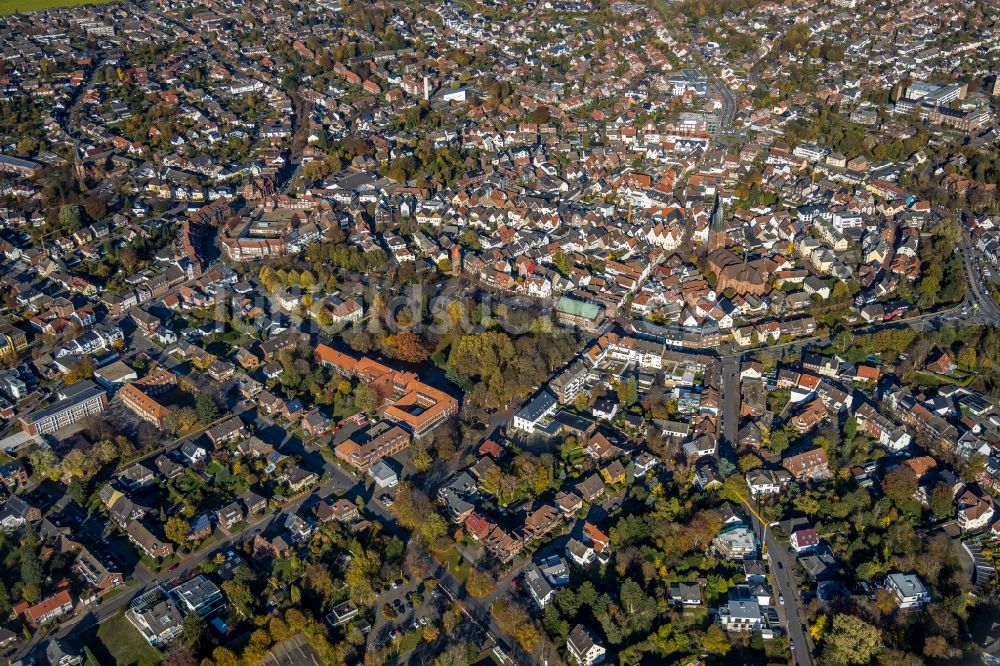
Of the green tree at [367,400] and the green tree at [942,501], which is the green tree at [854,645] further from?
the green tree at [367,400]

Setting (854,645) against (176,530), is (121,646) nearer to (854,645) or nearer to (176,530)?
(176,530)

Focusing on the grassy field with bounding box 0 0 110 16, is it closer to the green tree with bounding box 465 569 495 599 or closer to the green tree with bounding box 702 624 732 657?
the green tree with bounding box 465 569 495 599

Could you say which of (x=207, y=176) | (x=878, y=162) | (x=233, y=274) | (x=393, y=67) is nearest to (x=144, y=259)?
(x=233, y=274)

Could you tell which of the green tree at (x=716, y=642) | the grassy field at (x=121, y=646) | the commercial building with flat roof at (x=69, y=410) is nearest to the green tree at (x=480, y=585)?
the green tree at (x=716, y=642)

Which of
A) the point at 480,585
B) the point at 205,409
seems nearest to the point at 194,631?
the point at 480,585

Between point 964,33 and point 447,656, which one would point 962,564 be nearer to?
point 447,656
